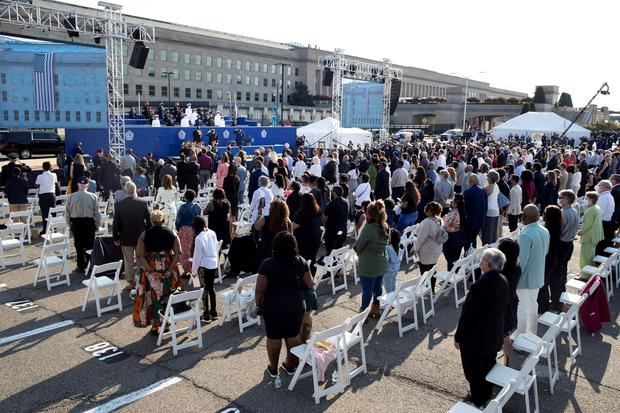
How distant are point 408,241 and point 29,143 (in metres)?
27.0

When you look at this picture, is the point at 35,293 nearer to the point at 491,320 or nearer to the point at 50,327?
the point at 50,327

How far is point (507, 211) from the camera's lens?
1105 centimetres

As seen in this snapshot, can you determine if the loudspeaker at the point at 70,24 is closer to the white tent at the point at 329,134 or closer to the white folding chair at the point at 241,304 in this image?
the white tent at the point at 329,134

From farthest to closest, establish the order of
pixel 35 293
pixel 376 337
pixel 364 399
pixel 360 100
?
pixel 360 100 → pixel 35 293 → pixel 376 337 → pixel 364 399

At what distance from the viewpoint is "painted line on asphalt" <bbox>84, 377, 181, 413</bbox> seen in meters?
4.87

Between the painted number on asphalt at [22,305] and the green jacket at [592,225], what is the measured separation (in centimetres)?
875

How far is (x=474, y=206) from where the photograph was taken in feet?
29.7

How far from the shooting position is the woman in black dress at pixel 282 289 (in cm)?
491

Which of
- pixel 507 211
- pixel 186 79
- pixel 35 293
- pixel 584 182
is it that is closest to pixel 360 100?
pixel 584 182

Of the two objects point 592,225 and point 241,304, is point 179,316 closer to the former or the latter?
point 241,304

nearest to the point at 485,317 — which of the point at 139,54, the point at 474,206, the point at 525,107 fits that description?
the point at 474,206

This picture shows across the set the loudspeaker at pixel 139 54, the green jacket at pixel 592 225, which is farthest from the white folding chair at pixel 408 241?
the loudspeaker at pixel 139 54

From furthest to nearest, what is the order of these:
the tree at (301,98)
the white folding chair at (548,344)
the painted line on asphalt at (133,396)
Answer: the tree at (301,98), the white folding chair at (548,344), the painted line on asphalt at (133,396)

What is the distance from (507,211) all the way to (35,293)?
370 inches
